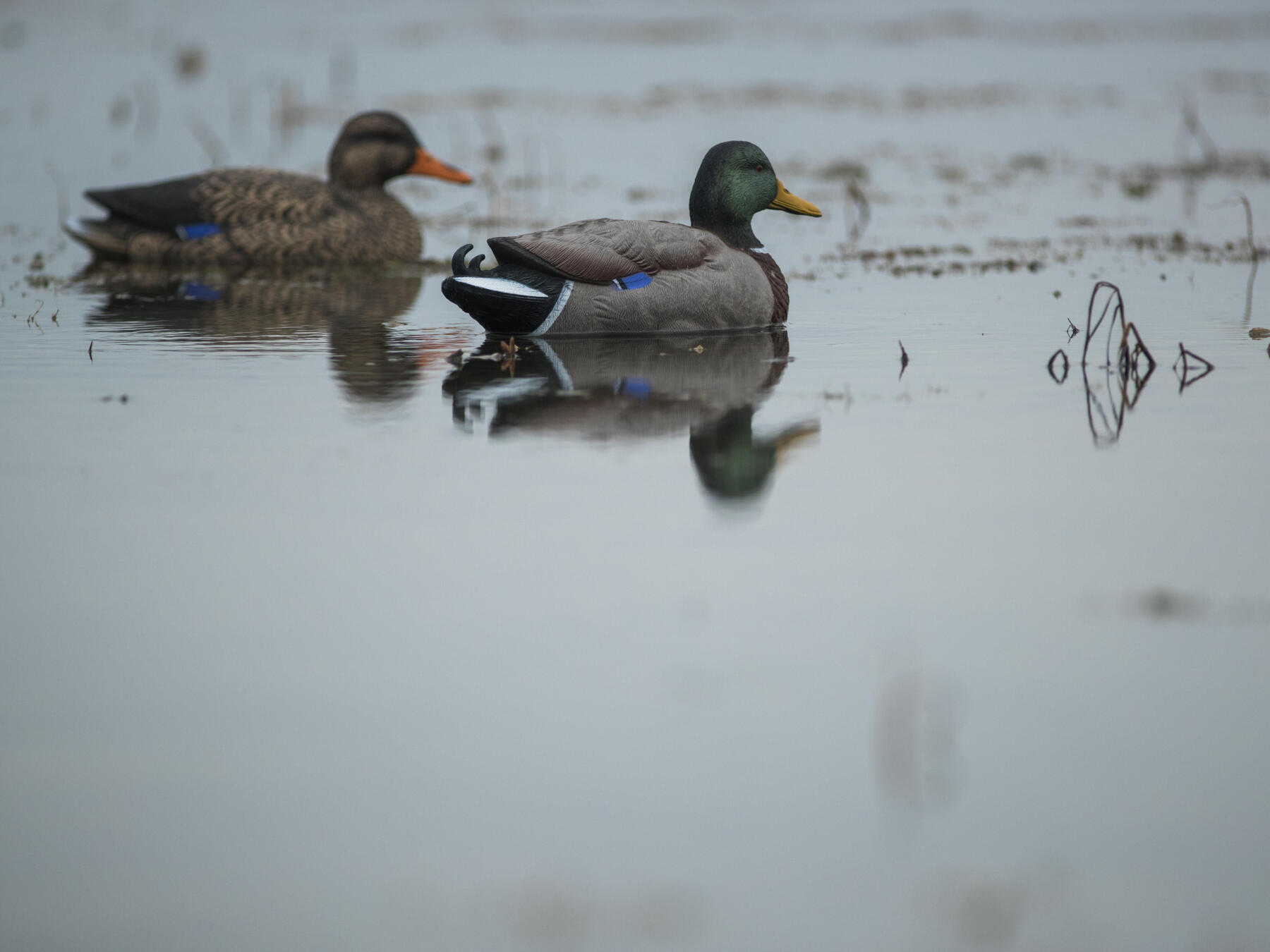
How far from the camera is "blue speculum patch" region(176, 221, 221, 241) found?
13812 mm

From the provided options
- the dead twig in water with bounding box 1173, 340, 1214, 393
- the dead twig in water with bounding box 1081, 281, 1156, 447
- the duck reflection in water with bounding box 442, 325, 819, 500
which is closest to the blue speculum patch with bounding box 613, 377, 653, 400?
the duck reflection in water with bounding box 442, 325, 819, 500

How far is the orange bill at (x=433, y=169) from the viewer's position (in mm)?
14797

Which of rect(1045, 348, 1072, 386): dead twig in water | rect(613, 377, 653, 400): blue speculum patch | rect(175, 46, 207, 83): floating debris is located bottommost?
rect(613, 377, 653, 400): blue speculum patch

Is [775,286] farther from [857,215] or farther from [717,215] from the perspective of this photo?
[857,215]

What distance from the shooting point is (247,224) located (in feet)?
45.1

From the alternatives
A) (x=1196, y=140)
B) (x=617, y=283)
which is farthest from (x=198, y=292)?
(x=1196, y=140)

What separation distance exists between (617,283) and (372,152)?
5.50 meters

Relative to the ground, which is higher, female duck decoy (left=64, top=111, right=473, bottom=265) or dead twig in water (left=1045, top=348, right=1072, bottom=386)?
female duck decoy (left=64, top=111, right=473, bottom=265)

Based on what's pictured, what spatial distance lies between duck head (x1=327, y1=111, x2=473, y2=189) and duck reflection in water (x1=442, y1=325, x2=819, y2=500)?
497cm

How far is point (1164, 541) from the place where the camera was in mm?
5691

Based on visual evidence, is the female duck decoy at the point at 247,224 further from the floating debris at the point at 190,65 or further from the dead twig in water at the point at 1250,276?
the floating debris at the point at 190,65

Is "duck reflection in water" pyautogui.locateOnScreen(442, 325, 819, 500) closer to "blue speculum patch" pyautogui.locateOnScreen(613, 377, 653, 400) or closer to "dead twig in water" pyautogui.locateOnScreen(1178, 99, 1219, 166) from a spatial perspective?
"blue speculum patch" pyautogui.locateOnScreen(613, 377, 653, 400)

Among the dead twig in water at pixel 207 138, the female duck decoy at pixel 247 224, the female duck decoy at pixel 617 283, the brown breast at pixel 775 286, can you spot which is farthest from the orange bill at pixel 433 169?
the female duck decoy at pixel 617 283

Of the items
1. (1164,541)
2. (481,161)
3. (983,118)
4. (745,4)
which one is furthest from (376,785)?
(745,4)
